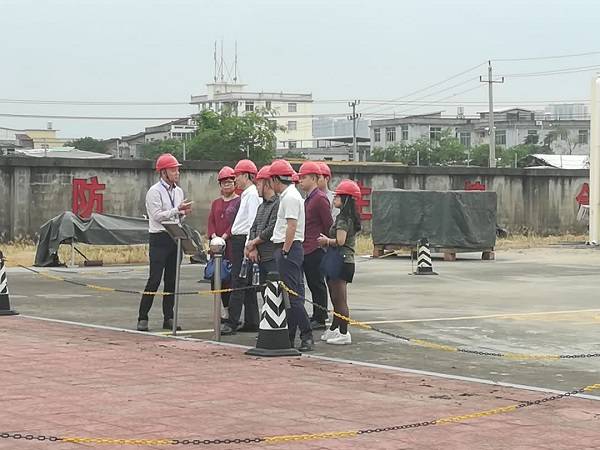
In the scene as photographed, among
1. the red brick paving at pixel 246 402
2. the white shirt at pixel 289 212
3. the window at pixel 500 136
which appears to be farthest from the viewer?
the window at pixel 500 136

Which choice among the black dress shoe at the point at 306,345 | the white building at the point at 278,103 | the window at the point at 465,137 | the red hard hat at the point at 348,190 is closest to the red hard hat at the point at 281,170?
the red hard hat at the point at 348,190

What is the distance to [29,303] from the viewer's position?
57.6ft

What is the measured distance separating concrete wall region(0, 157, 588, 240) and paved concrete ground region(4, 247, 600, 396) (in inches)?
283

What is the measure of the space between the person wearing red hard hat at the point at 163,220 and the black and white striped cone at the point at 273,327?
7.84 feet

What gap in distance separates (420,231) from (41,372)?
836 inches

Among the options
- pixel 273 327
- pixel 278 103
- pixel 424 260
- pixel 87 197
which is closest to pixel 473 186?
pixel 87 197

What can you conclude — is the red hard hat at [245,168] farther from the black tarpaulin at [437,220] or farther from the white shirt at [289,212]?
the black tarpaulin at [437,220]

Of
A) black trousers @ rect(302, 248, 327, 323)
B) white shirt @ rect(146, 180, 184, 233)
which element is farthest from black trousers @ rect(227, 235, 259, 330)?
white shirt @ rect(146, 180, 184, 233)

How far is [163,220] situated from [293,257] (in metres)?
2.13

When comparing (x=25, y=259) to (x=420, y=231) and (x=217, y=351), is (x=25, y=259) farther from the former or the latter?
(x=217, y=351)

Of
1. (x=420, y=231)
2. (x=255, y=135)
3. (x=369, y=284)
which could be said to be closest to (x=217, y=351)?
(x=369, y=284)

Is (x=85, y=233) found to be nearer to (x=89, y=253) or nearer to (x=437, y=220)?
(x=89, y=253)

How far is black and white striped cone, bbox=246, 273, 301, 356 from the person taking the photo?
37.2ft

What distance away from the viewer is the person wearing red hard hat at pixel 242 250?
13.4 metres
